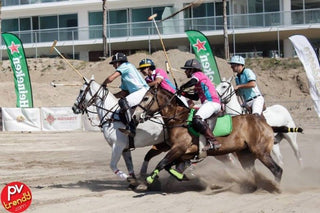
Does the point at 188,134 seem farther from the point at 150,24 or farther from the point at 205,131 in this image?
the point at 150,24

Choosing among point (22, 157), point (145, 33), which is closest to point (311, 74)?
point (22, 157)

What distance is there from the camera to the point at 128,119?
12156mm

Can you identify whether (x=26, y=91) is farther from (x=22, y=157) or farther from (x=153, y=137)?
(x=153, y=137)

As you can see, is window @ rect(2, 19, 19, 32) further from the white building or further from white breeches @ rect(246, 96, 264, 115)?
white breeches @ rect(246, 96, 264, 115)

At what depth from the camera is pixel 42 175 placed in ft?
49.3

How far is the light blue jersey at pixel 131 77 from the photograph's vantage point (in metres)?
12.4

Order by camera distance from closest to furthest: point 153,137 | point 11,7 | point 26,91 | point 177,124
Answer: point 177,124
point 153,137
point 26,91
point 11,7

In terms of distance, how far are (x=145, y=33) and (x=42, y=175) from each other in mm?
32849

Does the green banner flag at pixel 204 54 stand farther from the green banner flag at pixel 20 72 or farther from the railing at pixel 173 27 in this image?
the railing at pixel 173 27

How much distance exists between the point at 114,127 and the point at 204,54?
68.6 ft

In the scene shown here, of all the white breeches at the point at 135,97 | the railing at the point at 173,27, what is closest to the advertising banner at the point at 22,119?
the railing at the point at 173,27

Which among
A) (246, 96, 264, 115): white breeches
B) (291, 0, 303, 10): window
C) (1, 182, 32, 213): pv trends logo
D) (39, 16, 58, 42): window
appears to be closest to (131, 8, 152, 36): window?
(39, 16, 58, 42): window

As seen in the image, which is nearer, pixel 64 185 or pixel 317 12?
pixel 64 185

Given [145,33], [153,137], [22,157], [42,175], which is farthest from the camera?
[145,33]
